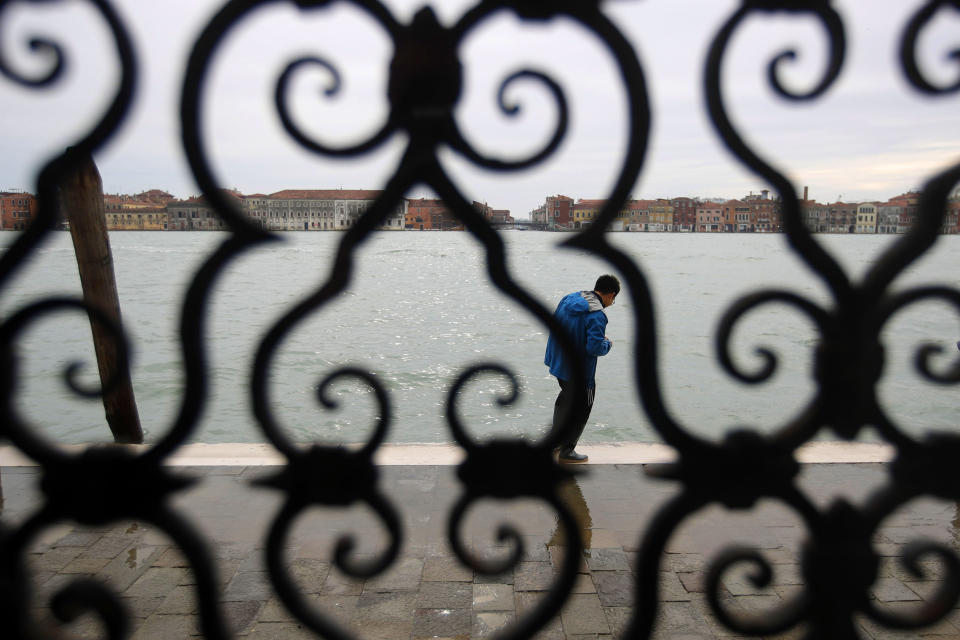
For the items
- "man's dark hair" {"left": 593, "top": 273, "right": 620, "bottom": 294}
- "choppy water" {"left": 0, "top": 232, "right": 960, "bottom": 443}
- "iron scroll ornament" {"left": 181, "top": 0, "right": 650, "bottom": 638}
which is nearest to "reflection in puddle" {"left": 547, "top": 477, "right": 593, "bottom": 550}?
"choppy water" {"left": 0, "top": 232, "right": 960, "bottom": 443}

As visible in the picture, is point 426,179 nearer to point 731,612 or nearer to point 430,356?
point 731,612

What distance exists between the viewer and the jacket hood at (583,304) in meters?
4.99

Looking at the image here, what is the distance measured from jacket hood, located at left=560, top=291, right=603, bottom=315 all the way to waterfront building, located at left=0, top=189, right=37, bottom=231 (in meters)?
3.82

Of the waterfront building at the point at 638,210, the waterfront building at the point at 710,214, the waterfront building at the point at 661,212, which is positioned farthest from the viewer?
the waterfront building at the point at 710,214

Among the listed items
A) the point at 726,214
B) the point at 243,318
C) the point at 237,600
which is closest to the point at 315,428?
the point at 237,600

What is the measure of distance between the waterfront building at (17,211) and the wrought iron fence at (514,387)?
0.03 m

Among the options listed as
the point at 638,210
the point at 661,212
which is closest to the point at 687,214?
the point at 661,212

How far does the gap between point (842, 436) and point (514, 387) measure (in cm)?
46

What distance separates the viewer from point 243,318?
22.3m

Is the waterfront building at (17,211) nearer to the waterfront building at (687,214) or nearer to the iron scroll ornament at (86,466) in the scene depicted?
the iron scroll ornament at (86,466)

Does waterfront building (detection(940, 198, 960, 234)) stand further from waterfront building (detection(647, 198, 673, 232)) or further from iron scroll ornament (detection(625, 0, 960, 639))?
waterfront building (detection(647, 198, 673, 232))

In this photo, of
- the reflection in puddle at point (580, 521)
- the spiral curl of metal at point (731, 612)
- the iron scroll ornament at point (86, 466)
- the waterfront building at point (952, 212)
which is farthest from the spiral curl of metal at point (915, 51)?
the reflection in puddle at point (580, 521)

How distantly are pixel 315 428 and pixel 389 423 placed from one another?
9546 millimetres

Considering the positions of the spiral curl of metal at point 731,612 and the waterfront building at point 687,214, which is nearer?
the spiral curl of metal at point 731,612
